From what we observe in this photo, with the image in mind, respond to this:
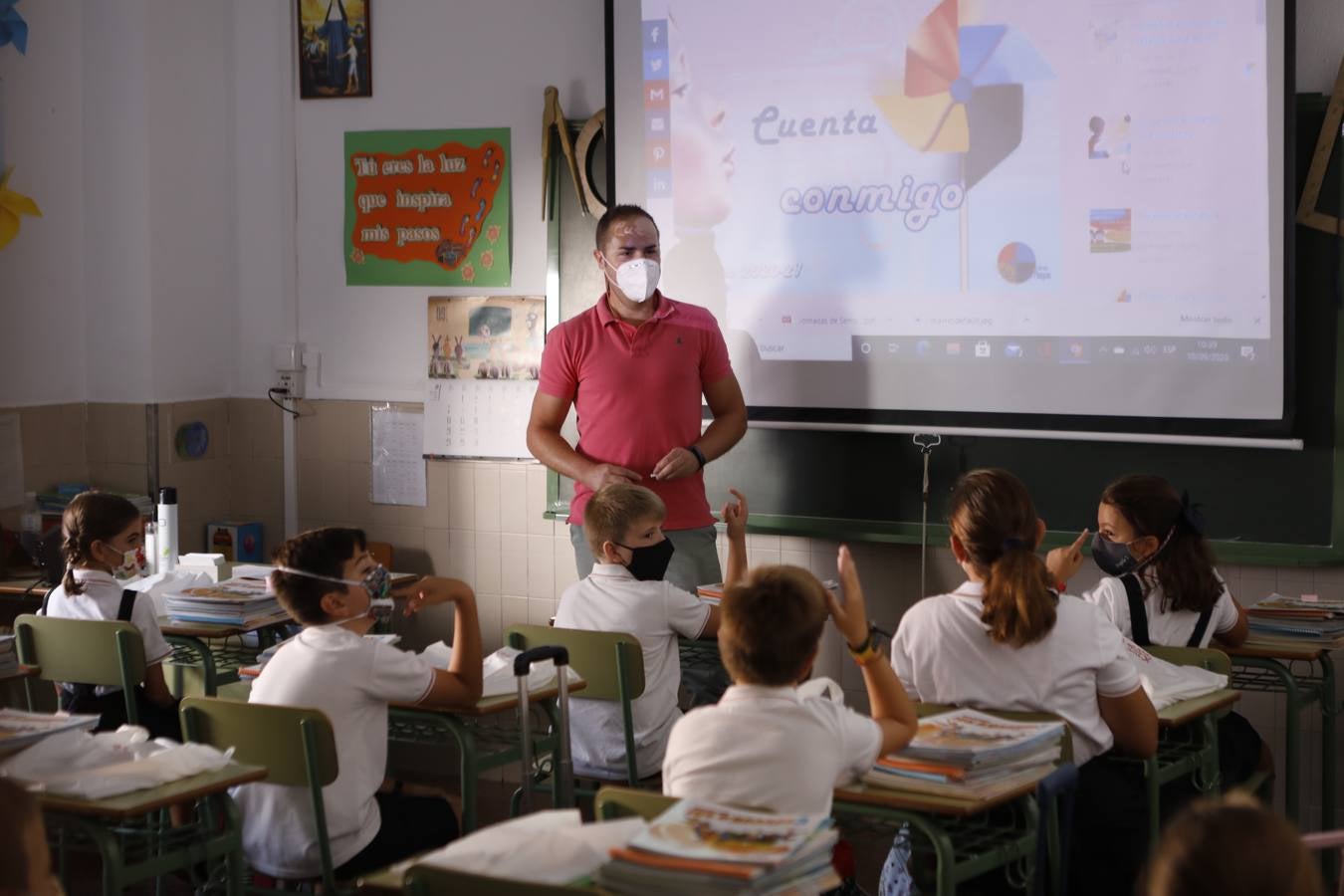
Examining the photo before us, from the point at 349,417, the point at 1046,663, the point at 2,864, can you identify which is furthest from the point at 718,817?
the point at 349,417

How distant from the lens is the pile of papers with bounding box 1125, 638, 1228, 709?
320 cm

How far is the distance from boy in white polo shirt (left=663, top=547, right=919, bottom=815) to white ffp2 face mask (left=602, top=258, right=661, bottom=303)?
7.46ft

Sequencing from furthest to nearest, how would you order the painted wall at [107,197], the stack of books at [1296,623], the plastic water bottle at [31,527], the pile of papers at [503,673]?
1. the painted wall at [107,197]
2. the plastic water bottle at [31,527]
3. the stack of books at [1296,623]
4. the pile of papers at [503,673]

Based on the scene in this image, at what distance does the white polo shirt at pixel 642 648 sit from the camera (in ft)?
Answer: 12.0

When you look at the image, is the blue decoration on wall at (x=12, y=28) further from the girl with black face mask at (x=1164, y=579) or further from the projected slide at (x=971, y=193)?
the girl with black face mask at (x=1164, y=579)

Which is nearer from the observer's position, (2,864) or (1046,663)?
(2,864)

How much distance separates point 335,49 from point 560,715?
353 centimetres

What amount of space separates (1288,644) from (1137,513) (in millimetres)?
561

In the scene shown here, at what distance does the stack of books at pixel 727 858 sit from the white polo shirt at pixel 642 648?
1680mm

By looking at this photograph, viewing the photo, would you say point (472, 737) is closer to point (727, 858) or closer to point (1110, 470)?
point (727, 858)

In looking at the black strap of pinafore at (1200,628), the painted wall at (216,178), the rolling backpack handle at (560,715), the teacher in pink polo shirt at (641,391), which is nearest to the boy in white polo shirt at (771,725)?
the rolling backpack handle at (560,715)

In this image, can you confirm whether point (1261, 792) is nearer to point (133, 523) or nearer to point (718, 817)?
point (718, 817)

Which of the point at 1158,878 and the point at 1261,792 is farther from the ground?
the point at 1158,878

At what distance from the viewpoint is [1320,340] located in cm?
434
